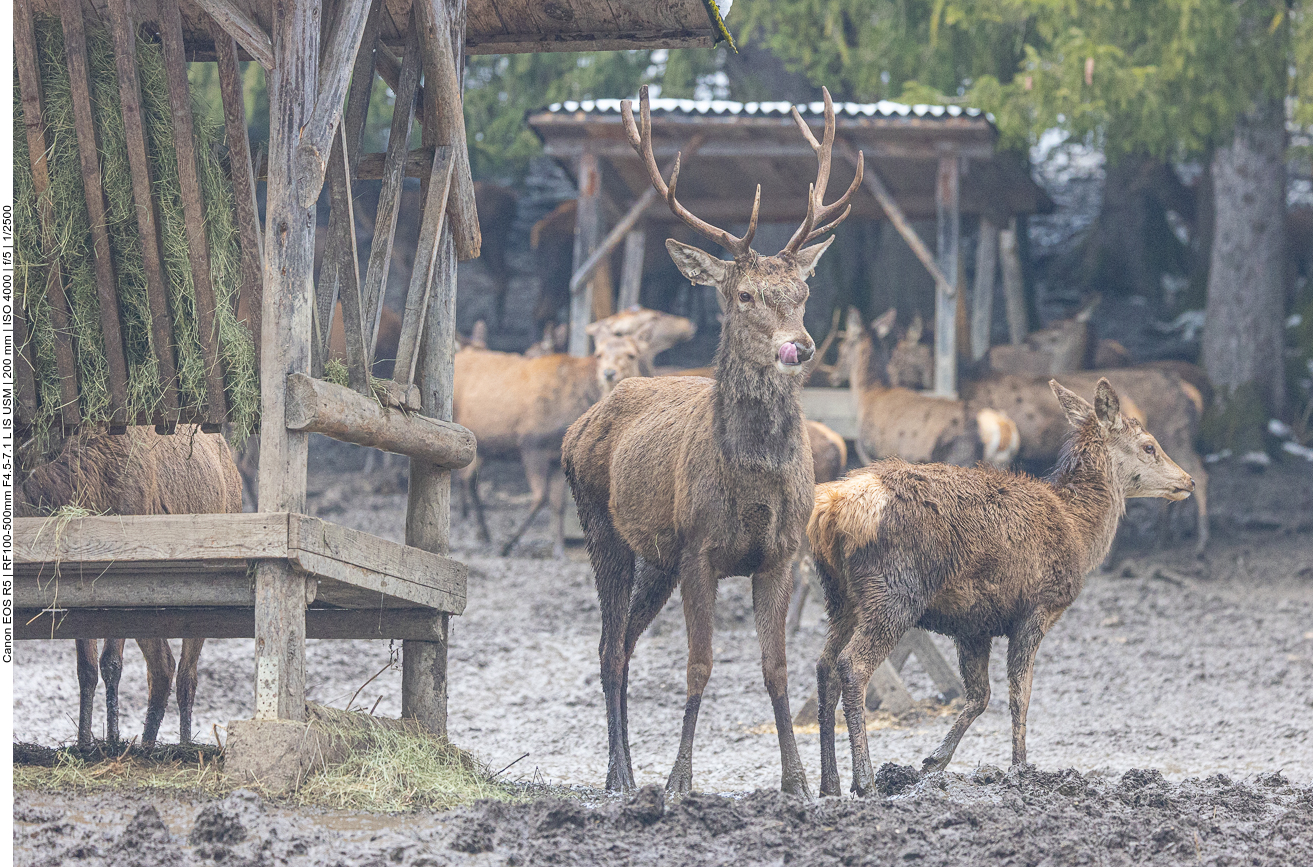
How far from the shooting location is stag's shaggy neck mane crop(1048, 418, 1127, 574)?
7453 mm

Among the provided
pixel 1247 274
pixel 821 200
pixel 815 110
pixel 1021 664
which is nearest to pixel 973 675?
pixel 1021 664

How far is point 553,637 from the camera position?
443 inches

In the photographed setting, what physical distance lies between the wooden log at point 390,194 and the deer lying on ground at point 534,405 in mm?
7047

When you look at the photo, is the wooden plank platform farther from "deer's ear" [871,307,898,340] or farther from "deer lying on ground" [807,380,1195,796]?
"deer's ear" [871,307,898,340]

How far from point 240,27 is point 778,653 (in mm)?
3356

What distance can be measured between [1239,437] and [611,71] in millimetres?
8293

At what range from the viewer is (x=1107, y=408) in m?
7.84

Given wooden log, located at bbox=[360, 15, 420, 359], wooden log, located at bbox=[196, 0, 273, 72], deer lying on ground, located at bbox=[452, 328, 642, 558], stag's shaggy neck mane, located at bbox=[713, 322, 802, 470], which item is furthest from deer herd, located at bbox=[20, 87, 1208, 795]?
deer lying on ground, located at bbox=[452, 328, 642, 558]

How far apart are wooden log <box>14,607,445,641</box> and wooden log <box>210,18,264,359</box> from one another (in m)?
1.41

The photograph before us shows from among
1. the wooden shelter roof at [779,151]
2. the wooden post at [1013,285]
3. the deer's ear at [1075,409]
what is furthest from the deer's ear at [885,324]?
the deer's ear at [1075,409]

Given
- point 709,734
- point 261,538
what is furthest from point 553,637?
point 261,538

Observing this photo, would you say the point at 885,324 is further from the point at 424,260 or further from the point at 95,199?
the point at 95,199

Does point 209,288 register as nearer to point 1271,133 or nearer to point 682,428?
point 682,428

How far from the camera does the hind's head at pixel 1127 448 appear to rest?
7844 millimetres
